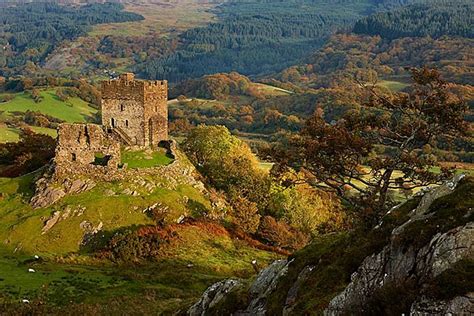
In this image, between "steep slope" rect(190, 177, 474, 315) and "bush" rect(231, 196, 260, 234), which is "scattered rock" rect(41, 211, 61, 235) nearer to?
"bush" rect(231, 196, 260, 234)

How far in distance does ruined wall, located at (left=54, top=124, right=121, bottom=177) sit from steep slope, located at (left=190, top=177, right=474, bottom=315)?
31161mm

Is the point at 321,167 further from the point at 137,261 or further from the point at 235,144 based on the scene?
the point at 235,144

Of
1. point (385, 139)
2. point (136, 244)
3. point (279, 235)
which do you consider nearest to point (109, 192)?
point (136, 244)

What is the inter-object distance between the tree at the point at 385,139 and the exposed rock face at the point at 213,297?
7466 millimetres

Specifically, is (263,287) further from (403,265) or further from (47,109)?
(47,109)

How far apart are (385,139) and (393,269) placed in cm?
1535

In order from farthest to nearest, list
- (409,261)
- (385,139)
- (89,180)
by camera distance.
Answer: (89,180)
(385,139)
(409,261)

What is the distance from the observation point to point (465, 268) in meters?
13.3

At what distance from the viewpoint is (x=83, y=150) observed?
169 ft

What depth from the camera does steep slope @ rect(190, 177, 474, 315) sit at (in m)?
13.5

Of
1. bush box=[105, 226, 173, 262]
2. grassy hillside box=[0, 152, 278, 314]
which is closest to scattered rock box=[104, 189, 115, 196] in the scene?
grassy hillside box=[0, 152, 278, 314]

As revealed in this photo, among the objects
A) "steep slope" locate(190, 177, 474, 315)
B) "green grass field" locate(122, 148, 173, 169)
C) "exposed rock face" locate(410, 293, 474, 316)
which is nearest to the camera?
"exposed rock face" locate(410, 293, 474, 316)

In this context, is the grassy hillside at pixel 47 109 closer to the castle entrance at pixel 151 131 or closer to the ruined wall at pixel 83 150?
the castle entrance at pixel 151 131

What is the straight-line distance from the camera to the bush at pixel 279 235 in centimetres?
5566
